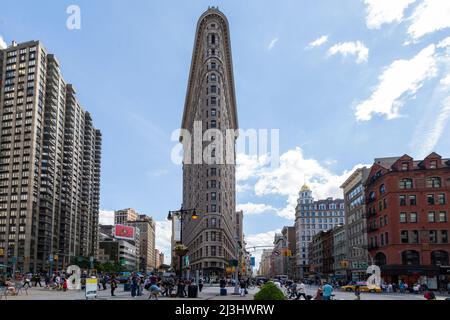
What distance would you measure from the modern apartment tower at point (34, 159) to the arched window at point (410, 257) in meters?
102

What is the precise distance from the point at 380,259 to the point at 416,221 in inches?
405

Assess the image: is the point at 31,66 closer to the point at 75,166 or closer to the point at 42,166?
the point at 42,166

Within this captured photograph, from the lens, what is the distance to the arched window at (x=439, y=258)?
237 ft

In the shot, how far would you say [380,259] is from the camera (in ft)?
264

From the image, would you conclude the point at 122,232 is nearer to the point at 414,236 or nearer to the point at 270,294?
the point at 414,236

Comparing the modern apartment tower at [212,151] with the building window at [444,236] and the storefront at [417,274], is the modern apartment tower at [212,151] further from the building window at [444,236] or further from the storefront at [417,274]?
the building window at [444,236]

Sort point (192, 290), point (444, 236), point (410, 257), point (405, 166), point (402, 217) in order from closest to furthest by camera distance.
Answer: point (192, 290)
point (410, 257)
point (444, 236)
point (402, 217)
point (405, 166)

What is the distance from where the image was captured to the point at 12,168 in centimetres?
14675

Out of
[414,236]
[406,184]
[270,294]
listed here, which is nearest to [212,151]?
[406,184]

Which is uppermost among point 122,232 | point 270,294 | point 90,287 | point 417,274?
point 122,232

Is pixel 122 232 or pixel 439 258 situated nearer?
pixel 439 258

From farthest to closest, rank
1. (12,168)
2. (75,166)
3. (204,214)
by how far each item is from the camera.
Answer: (75,166) → (12,168) → (204,214)
